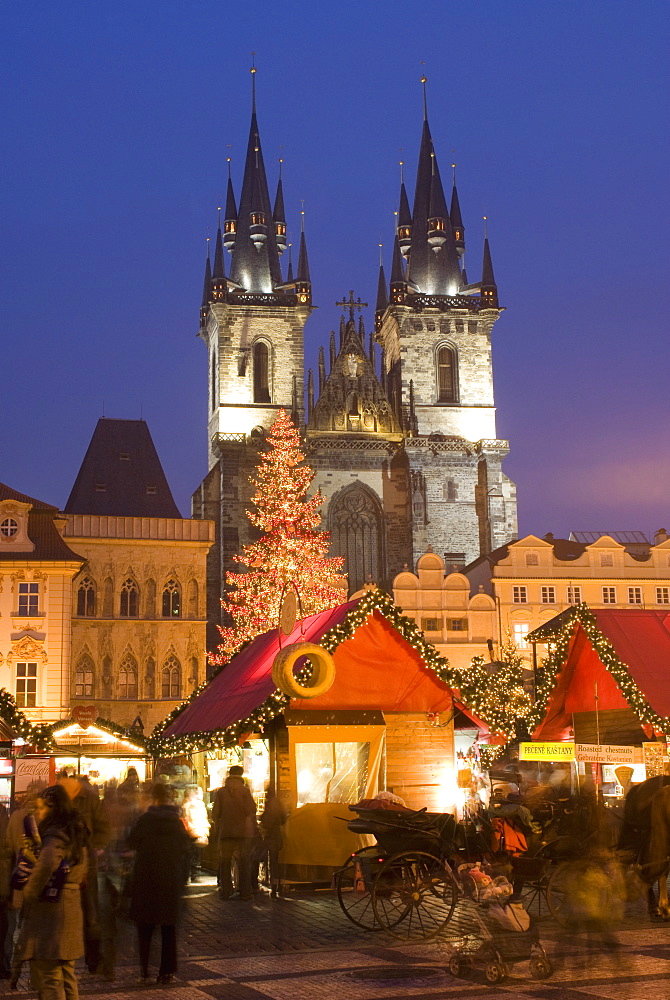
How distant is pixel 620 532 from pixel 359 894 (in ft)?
163

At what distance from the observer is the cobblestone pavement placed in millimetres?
7812

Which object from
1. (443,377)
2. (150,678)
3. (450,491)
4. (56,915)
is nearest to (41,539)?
(150,678)

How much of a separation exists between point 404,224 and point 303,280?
8.49 meters

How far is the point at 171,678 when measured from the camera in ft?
136

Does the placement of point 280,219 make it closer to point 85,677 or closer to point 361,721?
point 85,677

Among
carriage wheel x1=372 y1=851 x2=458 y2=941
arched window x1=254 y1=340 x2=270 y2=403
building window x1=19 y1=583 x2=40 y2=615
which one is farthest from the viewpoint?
arched window x1=254 y1=340 x2=270 y2=403

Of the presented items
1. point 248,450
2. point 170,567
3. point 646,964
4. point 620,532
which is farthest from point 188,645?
point 646,964

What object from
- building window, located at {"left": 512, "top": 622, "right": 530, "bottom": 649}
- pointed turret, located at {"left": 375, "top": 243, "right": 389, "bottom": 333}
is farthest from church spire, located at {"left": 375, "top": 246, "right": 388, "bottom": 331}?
building window, located at {"left": 512, "top": 622, "right": 530, "bottom": 649}

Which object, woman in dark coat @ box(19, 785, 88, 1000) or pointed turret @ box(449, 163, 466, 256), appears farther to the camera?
pointed turret @ box(449, 163, 466, 256)

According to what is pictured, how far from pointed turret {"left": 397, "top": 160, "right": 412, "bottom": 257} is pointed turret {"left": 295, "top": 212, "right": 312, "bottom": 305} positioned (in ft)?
20.0

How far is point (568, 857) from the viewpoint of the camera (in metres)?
9.55

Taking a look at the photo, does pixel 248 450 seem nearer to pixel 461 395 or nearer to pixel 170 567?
pixel 461 395

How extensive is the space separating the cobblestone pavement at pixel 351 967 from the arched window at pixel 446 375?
173ft

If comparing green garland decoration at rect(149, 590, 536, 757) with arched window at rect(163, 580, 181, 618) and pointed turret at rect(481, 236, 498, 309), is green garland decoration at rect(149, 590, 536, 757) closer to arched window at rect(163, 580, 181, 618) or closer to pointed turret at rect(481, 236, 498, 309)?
arched window at rect(163, 580, 181, 618)
